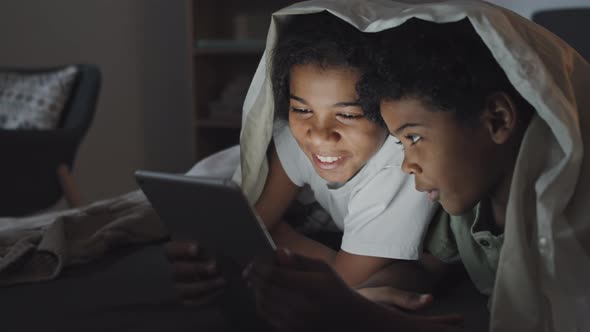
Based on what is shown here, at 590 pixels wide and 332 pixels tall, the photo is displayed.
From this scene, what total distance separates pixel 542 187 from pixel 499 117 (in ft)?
0.35

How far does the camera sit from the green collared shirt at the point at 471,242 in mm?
975

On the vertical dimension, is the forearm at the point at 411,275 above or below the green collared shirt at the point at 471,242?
below

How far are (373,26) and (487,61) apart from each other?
0.15 meters

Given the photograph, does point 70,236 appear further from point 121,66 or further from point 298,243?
point 121,66

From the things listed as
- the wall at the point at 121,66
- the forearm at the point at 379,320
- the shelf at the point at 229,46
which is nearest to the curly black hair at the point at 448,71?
the forearm at the point at 379,320

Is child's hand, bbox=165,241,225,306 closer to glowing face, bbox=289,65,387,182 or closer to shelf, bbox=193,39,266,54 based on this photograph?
glowing face, bbox=289,65,387,182

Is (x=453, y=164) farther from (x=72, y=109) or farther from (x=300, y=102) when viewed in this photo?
(x=72, y=109)

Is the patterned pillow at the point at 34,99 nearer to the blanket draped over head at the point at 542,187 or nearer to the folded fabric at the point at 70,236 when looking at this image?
the folded fabric at the point at 70,236

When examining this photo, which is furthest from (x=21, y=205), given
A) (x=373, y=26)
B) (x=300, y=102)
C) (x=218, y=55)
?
(x=373, y=26)

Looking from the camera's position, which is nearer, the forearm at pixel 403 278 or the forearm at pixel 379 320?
the forearm at pixel 379 320

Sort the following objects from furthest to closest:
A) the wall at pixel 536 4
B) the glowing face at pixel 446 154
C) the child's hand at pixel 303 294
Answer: the wall at pixel 536 4 < the glowing face at pixel 446 154 < the child's hand at pixel 303 294

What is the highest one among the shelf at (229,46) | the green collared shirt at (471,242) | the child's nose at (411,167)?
the child's nose at (411,167)

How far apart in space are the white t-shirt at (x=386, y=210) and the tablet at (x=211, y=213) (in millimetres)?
277

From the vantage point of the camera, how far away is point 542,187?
0.77 meters
